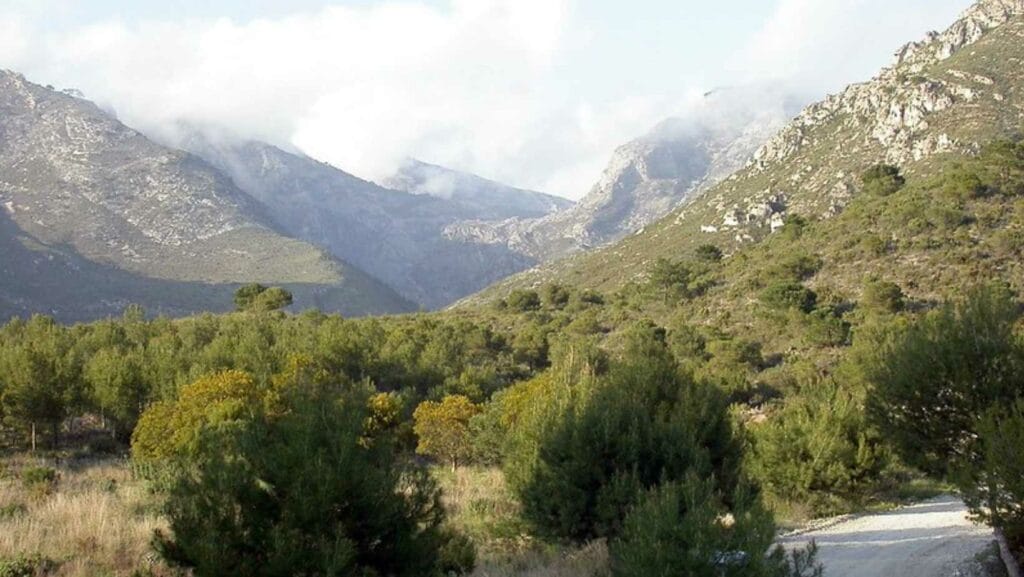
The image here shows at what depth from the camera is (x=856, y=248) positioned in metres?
51.0

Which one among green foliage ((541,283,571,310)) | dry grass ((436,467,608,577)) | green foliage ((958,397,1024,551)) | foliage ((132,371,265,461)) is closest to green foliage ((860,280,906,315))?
dry grass ((436,467,608,577))

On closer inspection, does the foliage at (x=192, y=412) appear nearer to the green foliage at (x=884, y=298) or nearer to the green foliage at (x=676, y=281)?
the green foliage at (x=884, y=298)

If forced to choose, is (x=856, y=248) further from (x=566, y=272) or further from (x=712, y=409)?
(x=566, y=272)

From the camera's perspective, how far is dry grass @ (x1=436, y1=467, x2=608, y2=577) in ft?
34.9

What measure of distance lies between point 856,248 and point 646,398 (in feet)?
140

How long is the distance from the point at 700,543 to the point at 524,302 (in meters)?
60.6

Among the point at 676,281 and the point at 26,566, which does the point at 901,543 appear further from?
the point at 676,281

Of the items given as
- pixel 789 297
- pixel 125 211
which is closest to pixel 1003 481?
pixel 789 297

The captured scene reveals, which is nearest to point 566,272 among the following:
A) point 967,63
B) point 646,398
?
point 967,63

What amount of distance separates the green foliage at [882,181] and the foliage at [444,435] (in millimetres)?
46133

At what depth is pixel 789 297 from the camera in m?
46.1

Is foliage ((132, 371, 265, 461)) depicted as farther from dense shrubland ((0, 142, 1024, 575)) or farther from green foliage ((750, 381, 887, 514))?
green foliage ((750, 381, 887, 514))

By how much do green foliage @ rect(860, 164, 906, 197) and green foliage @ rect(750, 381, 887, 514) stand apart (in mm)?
47696

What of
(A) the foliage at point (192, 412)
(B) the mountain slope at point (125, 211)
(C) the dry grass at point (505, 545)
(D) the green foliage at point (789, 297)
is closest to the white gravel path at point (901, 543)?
(C) the dry grass at point (505, 545)
